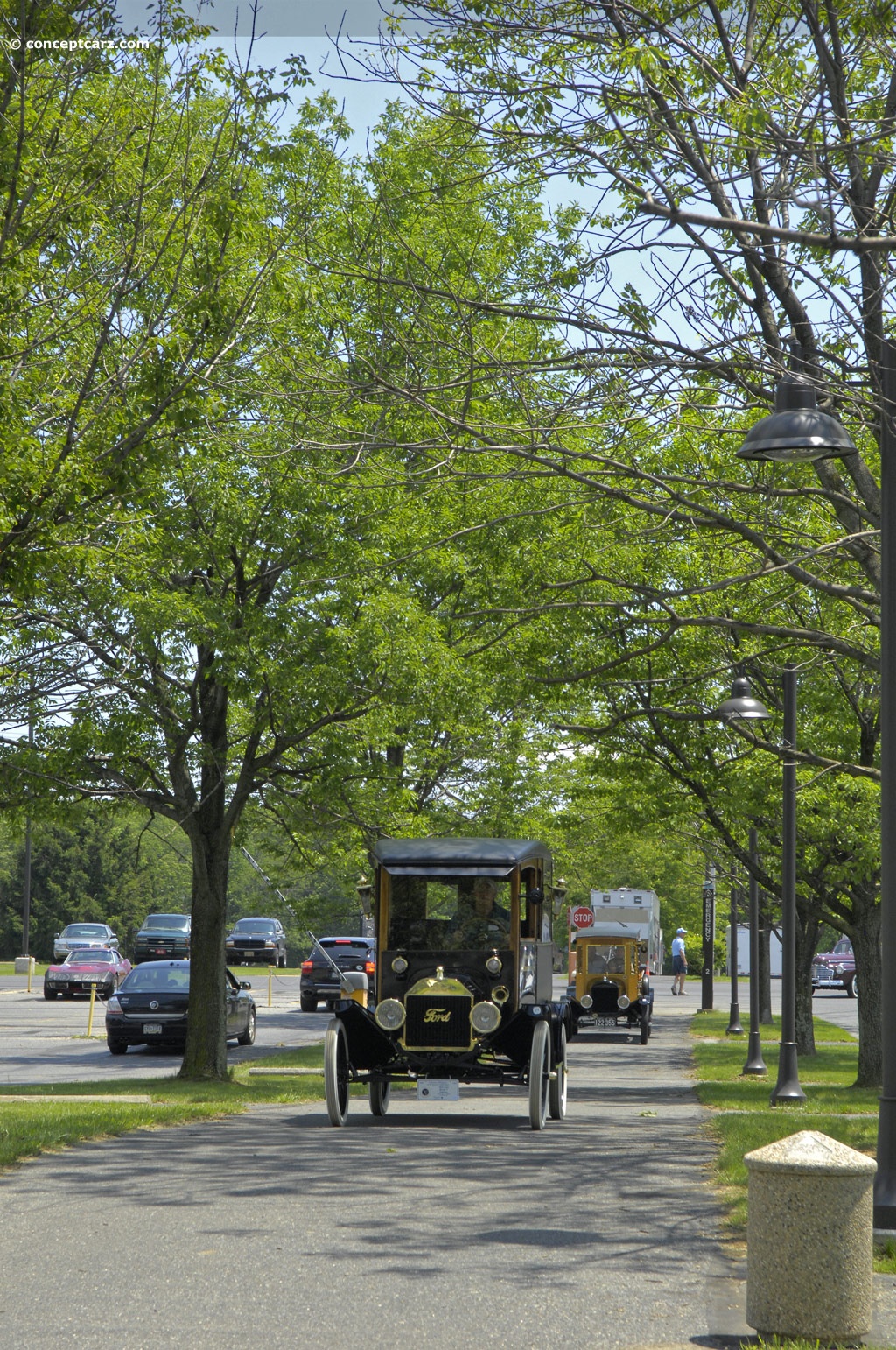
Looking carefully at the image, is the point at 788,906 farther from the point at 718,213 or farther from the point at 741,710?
the point at 718,213

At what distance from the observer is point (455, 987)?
45.4 feet

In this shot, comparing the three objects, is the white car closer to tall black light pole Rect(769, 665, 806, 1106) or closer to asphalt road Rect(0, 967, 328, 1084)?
asphalt road Rect(0, 967, 328, 1084)

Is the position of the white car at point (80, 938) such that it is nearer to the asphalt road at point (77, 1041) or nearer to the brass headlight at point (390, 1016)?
the asphalt road at point (77, 1041)

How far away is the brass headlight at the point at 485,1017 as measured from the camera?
1358cm

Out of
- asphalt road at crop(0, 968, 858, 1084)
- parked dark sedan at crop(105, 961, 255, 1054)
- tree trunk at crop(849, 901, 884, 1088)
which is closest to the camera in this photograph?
tree trunk at crop(849, 901, 884, 1088)

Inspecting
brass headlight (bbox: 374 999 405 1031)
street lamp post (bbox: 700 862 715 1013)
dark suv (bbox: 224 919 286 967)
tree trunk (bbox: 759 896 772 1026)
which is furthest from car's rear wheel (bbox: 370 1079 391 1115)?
dark suv (bbox: 224 919 286 967)

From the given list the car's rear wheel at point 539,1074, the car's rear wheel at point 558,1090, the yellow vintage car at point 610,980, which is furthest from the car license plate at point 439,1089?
the yellow vintage car at point 610,980

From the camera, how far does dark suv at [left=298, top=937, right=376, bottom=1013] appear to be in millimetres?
39125

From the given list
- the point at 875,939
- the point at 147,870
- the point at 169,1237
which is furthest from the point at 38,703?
the point at 147,870

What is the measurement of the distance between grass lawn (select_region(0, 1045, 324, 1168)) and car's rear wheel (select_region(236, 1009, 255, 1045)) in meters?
4.77

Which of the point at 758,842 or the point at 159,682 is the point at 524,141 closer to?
the point at 159,682

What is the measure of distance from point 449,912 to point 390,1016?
47.9 inches

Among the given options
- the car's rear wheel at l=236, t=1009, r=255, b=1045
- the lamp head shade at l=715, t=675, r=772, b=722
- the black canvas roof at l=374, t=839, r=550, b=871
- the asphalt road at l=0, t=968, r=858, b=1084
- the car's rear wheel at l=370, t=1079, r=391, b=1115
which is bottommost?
the asphalt road at l=0, t=968, r=858, b=1084

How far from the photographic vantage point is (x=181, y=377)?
1063cm
